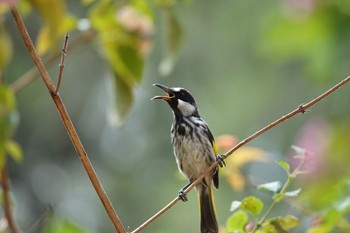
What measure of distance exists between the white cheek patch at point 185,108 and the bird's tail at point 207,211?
46 cm

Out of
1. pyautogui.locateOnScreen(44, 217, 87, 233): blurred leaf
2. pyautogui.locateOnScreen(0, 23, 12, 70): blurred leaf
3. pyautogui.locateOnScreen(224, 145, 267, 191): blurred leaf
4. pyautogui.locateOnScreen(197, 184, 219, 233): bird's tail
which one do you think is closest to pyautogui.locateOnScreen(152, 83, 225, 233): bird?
pyautogui.locateOnScreen(197, 184, 219, 233): bird's tail

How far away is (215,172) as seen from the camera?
10.4 feet

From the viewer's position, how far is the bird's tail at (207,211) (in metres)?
3.30

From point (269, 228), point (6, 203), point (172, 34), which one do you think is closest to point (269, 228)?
point (269, 228)

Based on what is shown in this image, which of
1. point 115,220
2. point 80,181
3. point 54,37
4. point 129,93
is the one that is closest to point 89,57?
point 80,181

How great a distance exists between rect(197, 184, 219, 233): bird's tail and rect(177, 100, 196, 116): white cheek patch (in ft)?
1.49

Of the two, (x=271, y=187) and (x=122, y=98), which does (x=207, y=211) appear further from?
(x=271, y=187)

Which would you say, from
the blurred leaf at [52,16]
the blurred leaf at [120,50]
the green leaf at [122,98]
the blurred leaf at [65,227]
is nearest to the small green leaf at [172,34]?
the blurred leaf at [120,50]

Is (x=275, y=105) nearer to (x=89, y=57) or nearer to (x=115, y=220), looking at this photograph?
(x=89, y=57)

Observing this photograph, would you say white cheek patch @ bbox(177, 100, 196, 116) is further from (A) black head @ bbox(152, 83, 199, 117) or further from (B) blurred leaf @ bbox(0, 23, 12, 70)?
(B) blurred leaf @ bbox(0, 23, 12, 70)

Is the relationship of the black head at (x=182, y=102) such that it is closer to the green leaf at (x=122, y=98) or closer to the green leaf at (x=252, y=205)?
the green leaf at (x=122, y=98)

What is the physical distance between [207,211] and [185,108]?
699 mm

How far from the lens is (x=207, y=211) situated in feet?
11.1

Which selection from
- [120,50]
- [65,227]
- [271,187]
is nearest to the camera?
[65,227]
